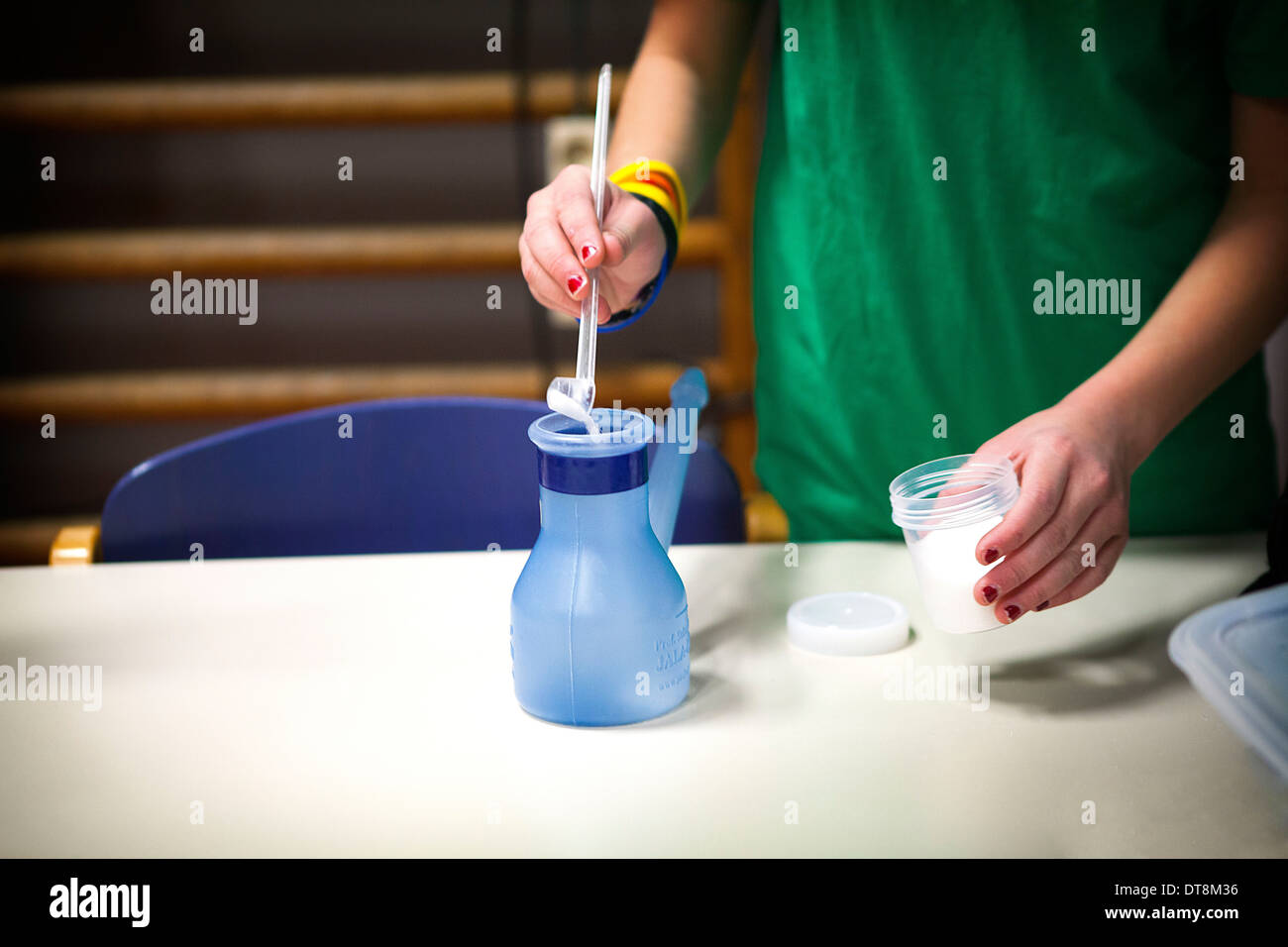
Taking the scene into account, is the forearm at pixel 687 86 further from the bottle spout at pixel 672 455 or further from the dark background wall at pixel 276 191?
the dark background wall at pixel 276 191

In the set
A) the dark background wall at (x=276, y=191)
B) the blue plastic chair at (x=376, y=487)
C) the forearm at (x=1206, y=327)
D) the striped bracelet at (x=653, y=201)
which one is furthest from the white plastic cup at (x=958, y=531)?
the dark background wall at (x=276, y=191)

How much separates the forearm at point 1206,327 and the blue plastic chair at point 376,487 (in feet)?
1.31

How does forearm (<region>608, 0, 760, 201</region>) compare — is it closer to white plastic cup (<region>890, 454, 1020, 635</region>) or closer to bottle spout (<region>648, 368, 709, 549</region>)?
bottle spout (<region>648, 368, 709, 549</region>)

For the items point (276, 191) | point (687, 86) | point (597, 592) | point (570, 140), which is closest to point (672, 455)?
point (597, 592)

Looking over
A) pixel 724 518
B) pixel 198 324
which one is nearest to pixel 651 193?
pixel 724 518

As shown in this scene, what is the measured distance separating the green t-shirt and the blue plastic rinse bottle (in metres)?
0.39

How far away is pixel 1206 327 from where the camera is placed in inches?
29.2

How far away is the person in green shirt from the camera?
2.53 ft

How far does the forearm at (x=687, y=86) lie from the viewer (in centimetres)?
93

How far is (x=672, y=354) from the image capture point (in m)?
1.94

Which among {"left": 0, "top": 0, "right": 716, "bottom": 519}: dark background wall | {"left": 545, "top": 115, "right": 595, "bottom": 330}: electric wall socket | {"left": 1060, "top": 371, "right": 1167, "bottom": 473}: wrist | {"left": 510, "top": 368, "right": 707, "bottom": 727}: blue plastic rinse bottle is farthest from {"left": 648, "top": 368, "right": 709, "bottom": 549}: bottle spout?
{"left": 0, "top": 0, "right": 716, "bottom": 519}: dark background wall

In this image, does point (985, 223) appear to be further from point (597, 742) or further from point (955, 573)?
point (597, 742)
